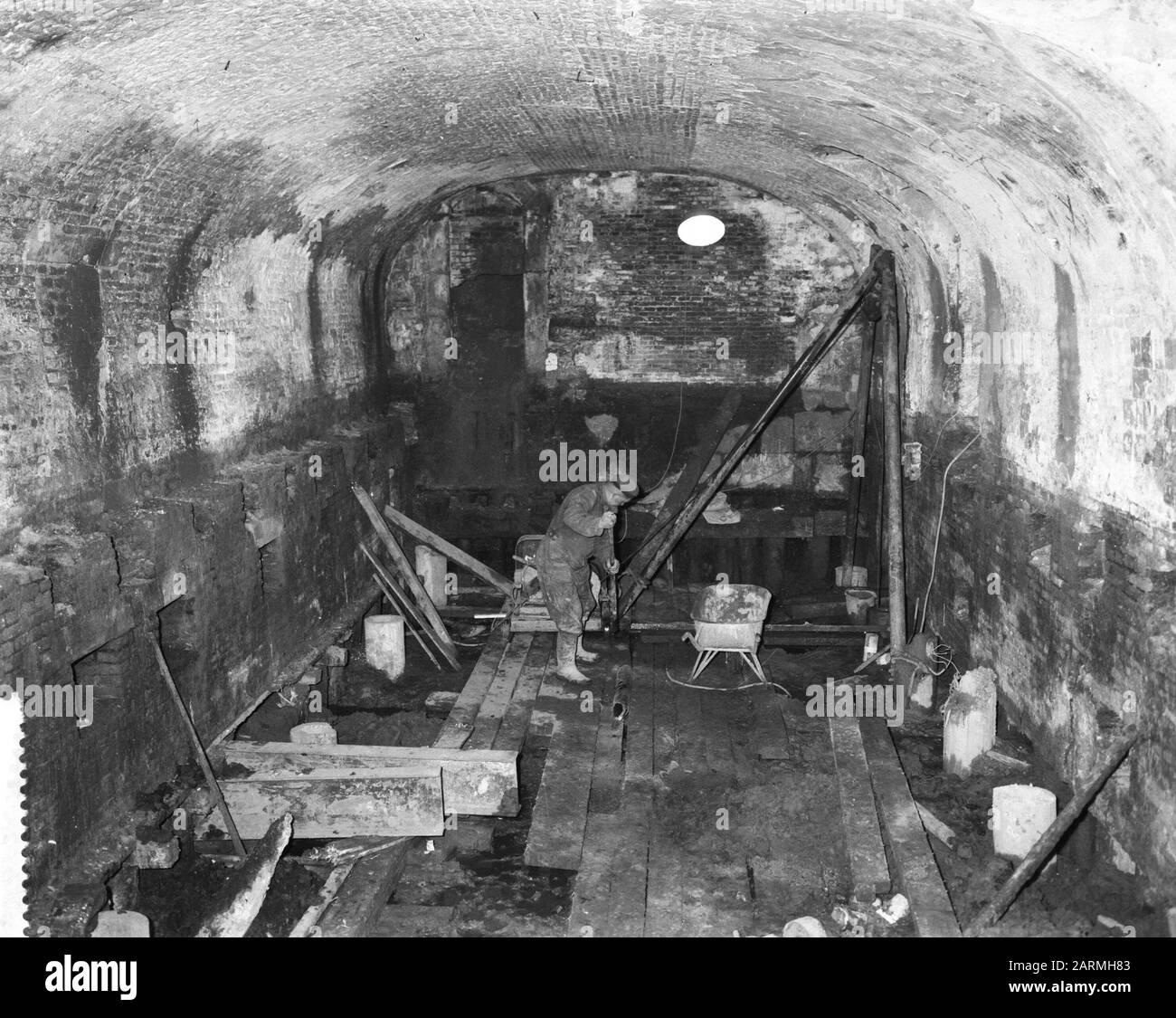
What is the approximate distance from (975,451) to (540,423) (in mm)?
5520

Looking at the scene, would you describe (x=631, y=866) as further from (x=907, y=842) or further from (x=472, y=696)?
(x=472, y=696)

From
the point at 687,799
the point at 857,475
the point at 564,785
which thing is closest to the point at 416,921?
the point at 564,785

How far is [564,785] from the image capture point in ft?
23.7

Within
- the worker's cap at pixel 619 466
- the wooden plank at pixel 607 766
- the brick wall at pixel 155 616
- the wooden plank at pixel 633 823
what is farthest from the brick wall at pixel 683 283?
the wooden plank at pixel 607 766

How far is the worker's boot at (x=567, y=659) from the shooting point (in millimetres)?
9312

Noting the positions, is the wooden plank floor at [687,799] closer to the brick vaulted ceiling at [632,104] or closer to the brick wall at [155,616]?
the brick wall at [155,616]

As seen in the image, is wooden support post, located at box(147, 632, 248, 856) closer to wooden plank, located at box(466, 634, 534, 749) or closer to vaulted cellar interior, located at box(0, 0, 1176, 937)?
vaulted cellar interior, located at box(0, 0, 1176, 937)

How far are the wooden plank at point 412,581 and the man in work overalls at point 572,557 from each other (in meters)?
1.29

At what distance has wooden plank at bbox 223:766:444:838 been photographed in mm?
6504

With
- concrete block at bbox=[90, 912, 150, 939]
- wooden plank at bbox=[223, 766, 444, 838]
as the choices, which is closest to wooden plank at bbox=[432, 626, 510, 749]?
wooden plank at bbox=[223, 766, 444, 838]

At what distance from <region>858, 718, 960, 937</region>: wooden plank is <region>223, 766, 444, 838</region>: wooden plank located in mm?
2739

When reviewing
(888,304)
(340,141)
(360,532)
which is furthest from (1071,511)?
(360,532)

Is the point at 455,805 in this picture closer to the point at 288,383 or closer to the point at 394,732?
the point at 394,732

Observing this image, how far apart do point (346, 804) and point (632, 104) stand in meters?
5.21
